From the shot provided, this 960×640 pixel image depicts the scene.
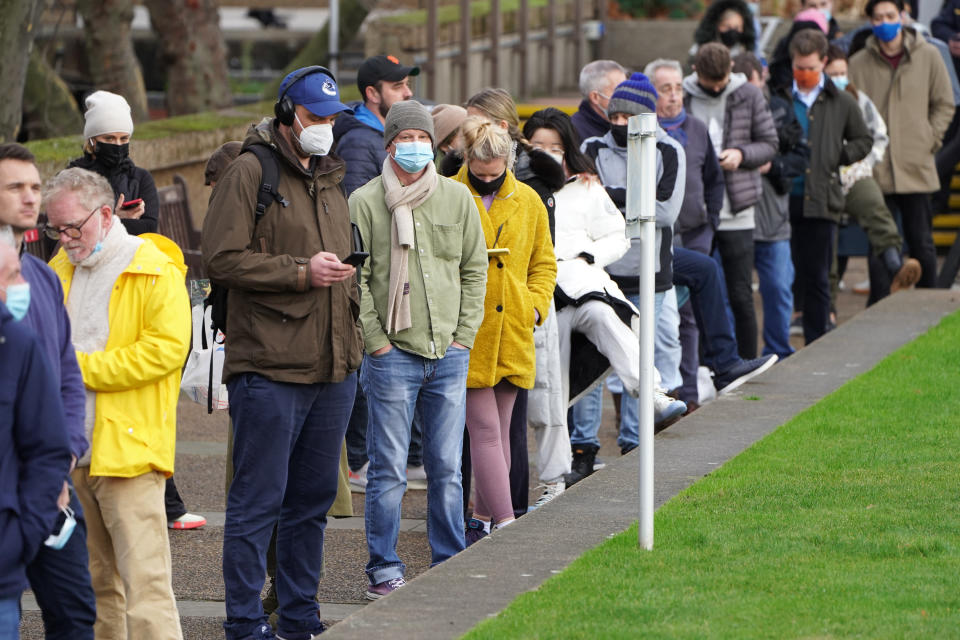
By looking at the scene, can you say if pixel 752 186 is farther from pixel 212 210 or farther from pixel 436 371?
pixel 212 210

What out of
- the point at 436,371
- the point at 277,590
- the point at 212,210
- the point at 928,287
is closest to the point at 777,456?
the point at 436,371

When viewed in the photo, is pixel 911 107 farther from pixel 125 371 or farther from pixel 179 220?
pixel 125 371

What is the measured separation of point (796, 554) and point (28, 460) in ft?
9.17

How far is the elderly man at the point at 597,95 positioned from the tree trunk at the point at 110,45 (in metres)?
7.75

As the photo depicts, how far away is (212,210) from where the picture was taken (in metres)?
5.55

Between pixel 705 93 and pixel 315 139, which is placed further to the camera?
pixel 705 93

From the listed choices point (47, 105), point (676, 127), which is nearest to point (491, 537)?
point (676, 127)

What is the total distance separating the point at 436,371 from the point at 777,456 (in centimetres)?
191

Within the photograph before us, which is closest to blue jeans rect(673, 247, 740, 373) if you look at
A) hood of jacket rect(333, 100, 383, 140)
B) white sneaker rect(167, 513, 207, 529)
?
hood of jacket rect(333, 100, 383, 140)

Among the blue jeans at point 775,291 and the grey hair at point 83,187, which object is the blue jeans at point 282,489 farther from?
the blue jeans at point 775,291

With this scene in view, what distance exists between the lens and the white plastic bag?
6.12 meters

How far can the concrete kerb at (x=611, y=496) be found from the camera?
527cm

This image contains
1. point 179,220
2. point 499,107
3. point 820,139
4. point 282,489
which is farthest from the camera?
point 179,220

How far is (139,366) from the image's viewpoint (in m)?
5.13
